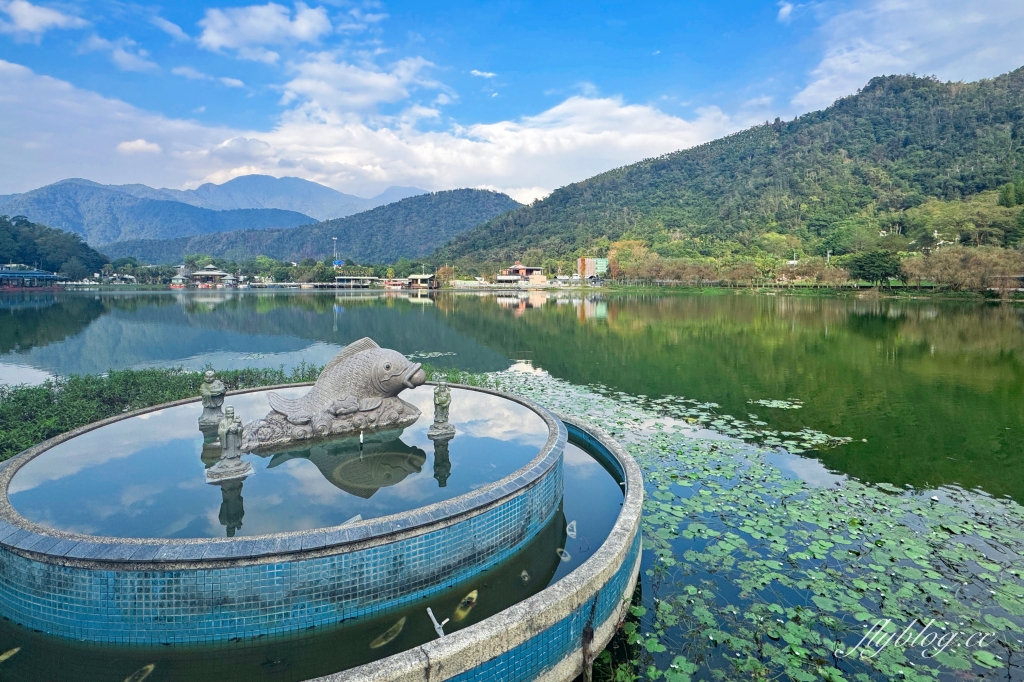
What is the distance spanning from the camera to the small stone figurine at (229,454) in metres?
5.39

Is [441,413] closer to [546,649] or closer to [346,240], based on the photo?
[546,649]

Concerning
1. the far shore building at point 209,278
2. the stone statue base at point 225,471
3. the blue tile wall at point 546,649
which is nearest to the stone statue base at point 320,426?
the stone statue base at point 225,471

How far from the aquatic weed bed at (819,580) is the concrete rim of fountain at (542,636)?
33 centimetres

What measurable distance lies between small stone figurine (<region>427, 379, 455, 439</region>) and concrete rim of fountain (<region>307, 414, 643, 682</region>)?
3103 mm

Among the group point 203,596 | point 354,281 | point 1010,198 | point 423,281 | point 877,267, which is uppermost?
point 1010,198

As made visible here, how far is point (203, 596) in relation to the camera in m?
3.65

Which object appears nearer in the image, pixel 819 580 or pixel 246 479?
pixel 819 580

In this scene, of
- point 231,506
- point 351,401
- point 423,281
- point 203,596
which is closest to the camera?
point 203,596

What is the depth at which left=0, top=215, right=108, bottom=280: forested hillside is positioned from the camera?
188ft

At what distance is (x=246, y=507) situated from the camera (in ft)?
16.5

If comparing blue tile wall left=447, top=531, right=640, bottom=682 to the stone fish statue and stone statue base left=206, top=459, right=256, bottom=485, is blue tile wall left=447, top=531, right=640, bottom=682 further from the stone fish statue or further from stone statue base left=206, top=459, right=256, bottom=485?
the stone fish statue

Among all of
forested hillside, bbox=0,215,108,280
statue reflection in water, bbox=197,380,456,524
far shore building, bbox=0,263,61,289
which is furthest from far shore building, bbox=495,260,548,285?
statue reflection in water, bbox=197,380,456,524

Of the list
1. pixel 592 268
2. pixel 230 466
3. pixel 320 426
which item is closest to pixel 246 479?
pixel 230 466

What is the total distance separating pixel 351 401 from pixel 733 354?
1503cm
